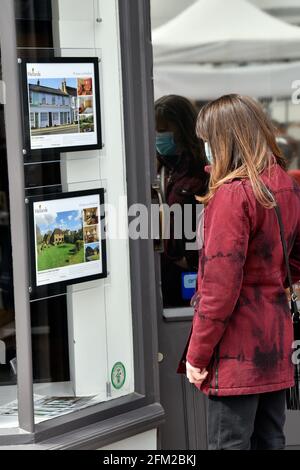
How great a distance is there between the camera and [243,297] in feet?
10.2

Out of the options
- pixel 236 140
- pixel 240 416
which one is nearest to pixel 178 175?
pixel 236 140

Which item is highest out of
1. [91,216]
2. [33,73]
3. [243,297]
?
[33,73]

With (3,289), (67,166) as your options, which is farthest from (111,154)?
(3,289)

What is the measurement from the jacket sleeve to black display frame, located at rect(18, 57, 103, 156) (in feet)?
2.68

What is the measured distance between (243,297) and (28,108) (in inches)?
43.8

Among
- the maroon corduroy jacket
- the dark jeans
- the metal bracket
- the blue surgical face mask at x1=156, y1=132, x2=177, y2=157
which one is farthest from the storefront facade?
the maroon corduroy jacket

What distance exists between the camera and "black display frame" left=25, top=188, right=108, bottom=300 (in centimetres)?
351

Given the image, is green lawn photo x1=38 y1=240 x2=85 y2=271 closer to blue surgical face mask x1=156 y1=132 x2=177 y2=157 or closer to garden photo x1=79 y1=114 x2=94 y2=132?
garden photo x1=79 y1=114 x2=94 y2=132

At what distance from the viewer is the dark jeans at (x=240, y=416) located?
124 inches

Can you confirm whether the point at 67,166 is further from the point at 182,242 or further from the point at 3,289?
the point at 3,289

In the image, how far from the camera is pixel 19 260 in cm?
348

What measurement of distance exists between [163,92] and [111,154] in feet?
4.63

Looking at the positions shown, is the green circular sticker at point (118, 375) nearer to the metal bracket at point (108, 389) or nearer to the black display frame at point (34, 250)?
the metal bracket at point (108, 389)

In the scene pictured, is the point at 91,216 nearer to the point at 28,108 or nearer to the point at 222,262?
the point at 28,108
